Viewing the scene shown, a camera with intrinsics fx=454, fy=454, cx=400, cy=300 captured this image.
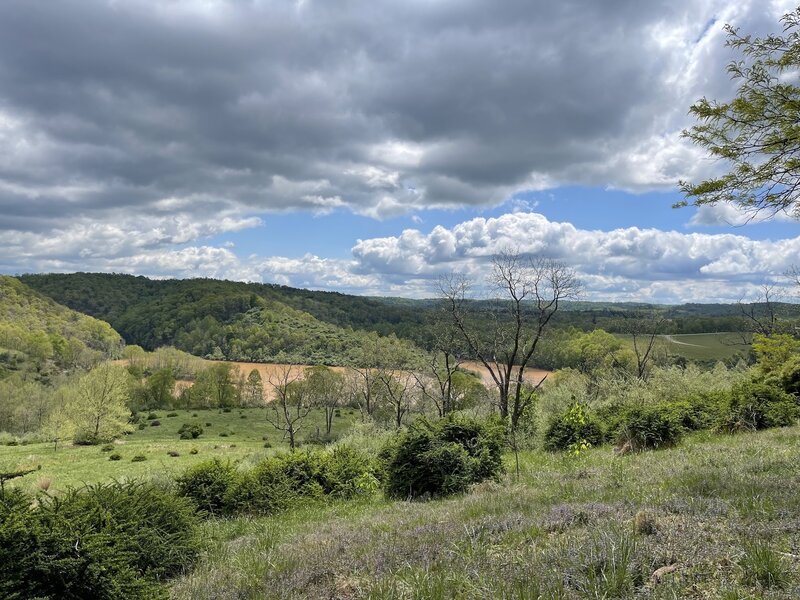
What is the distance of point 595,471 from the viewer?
9.65 m

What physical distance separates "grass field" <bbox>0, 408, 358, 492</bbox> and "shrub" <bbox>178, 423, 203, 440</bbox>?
41.2 inches

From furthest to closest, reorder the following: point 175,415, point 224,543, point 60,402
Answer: point 175,415, point 60,402, point 224,543

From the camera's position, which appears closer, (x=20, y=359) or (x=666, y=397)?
(x=666, y=397)

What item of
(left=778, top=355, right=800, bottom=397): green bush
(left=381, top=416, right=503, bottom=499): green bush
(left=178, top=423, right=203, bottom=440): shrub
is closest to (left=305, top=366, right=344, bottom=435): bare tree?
(left=178, top=423, right=203, bottom=440): shrub

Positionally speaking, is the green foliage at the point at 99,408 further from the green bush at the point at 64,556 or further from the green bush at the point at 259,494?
the green bush at the point at 64,556

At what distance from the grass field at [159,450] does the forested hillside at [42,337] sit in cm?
4933

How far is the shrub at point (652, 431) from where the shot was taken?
14.1m

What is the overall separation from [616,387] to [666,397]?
12.3 feet

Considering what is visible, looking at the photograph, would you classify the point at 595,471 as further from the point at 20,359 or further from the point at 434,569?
the point at 20,359

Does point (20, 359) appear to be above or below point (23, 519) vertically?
below

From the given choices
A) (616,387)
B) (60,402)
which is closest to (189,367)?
(60,402)

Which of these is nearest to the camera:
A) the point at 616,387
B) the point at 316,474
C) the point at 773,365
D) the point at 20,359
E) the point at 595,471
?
the point at 595,471

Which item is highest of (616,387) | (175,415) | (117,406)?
(616,387)

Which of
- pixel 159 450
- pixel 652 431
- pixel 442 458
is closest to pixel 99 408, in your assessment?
pixel 159 450
